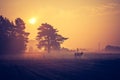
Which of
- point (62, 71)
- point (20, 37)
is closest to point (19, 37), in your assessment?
point (20, 37)

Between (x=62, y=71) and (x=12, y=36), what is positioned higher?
(x=12, y=36)

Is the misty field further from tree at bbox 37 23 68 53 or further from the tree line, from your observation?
tree at bbox 37 23 68 53

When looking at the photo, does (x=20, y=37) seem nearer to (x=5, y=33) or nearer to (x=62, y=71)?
(x=5, y=33)

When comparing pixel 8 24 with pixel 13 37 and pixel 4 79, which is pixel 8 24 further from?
pixel 4 79

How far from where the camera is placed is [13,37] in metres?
64.2

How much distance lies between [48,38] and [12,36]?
53.1 feet

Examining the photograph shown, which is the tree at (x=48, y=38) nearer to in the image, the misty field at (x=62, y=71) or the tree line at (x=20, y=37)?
the tree line at (x=20, y=37)

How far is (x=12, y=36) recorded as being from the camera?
2557 inches

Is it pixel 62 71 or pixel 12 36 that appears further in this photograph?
pixel 12 36

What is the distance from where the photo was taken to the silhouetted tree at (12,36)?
61.7m

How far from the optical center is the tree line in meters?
62.0

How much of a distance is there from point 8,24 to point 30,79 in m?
47.5

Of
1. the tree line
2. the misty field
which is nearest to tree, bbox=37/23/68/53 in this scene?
the tree line

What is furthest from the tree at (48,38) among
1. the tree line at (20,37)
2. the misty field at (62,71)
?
the misty field at (62,71)
